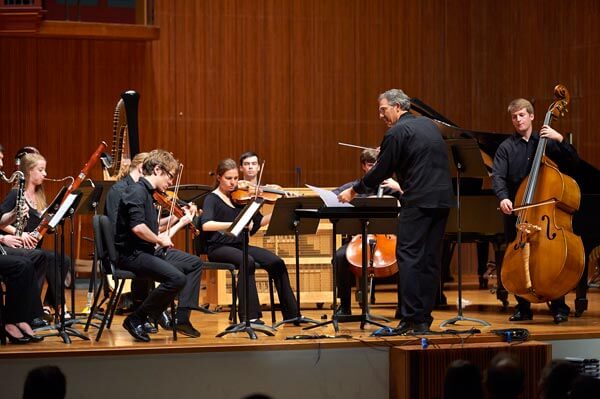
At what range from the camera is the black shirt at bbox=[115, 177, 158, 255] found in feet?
19.8

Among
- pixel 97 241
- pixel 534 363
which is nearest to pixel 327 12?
pixel 97 241

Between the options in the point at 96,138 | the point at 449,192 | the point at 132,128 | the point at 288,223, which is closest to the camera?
the point at 449,192

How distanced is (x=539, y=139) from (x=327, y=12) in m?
4.40

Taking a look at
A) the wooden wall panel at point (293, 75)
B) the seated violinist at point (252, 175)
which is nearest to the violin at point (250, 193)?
the seated violinist at point (252, 175)

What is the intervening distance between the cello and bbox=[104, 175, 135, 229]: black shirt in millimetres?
2678

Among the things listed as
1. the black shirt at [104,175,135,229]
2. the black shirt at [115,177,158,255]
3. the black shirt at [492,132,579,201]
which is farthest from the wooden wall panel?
the black shirt at [115,177,158,255]

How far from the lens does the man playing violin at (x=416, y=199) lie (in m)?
6.02

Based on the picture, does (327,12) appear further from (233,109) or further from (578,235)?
(578,235)

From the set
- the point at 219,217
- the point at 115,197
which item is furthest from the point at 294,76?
the point at 115,197

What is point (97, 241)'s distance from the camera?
251 inches

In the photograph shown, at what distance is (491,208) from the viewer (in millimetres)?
7977

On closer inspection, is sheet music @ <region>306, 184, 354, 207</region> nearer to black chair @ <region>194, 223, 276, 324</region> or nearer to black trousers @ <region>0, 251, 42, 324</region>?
black chair @ <region>194, 223, 276, 324</region>

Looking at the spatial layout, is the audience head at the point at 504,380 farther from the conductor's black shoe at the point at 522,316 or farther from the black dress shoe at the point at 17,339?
the conductor's black shoe at the point at 522,316

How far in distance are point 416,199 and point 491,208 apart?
214cm
